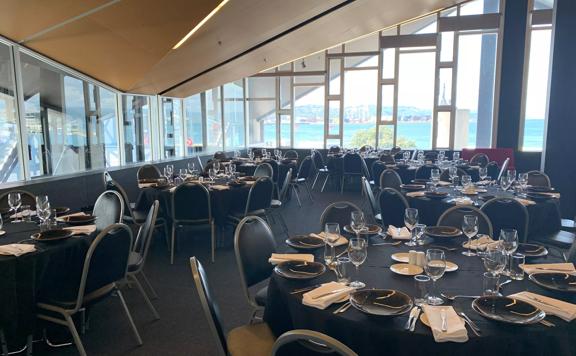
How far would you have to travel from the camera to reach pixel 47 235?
289 centimetres

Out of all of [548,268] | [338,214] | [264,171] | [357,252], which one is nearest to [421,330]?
[357,252]

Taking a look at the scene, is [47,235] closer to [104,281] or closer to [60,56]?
[104,281]

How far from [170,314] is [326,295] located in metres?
2.19

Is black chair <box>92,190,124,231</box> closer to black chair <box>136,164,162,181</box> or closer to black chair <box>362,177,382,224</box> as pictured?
black chair <box>136,164,162,181</box>

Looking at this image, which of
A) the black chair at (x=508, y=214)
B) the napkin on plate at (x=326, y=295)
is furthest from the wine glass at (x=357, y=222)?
the black chair at (x=508, y=214)

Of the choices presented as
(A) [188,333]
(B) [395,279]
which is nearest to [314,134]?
(A) [188,333]

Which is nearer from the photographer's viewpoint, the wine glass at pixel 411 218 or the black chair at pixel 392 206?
the wine glass at pixel 411 218

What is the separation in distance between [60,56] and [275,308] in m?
5.87

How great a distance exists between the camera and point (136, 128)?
342 inches

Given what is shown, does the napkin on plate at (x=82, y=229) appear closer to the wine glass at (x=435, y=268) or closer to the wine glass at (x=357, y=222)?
the wine glass at (x=357, y=222)

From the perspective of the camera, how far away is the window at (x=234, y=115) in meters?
12.4

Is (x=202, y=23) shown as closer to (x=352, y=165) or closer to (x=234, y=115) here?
(x=352, y=165)

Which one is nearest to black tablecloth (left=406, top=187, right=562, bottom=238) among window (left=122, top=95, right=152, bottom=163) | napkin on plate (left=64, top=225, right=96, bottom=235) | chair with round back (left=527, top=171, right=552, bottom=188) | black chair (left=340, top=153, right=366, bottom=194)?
chair with round back (left=527, top=171, right=552, bottom=188)

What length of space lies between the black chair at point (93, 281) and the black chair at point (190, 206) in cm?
197
